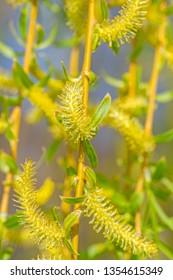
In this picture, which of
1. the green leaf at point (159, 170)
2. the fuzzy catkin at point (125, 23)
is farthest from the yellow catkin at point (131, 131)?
the fuzzy catkin at point (125, 23)

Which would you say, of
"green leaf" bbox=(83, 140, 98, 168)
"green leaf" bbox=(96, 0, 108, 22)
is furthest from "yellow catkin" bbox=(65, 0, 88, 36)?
"green leaf" bbox=(83, 140, 98, 168)

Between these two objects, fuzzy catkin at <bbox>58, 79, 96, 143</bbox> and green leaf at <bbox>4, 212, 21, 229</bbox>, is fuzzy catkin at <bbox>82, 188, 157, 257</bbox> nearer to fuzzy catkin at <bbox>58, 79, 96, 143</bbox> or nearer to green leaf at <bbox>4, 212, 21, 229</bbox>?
fuzzy catkin at <bbox>58, 79, 96, 143</bbox>

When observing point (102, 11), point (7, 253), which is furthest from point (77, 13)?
point (7, 253)

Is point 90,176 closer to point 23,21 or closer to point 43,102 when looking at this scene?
point 43,102

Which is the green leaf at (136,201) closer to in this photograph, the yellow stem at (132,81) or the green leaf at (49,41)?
the yellow stem at (132,81)
